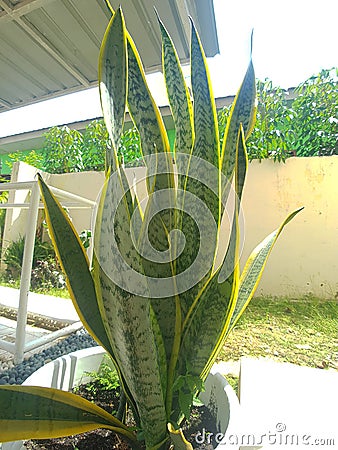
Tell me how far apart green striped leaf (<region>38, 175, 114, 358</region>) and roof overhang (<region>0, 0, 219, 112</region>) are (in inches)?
56.8

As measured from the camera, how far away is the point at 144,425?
1.12 feet

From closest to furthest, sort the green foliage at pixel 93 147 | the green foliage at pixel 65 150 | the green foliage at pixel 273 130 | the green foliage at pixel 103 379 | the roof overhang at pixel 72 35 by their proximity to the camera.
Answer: the green foliage at pixel 103 379 < the roof overhang at pixel 72 35 < the green foliage at pixel 273 130 < the green foliage at pixel 93 147 < the green foliage at pixel 65 150

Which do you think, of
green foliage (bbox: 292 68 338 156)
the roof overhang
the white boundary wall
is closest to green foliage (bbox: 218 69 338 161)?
green foliage (bbox: 292 68 338 156)

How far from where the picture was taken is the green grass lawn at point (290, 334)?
1119 mm

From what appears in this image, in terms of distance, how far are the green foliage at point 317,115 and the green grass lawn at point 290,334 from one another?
1.09 m

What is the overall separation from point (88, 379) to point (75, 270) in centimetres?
26

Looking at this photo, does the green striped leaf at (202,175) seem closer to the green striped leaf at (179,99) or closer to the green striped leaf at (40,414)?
the green striped leaf at (179,99)

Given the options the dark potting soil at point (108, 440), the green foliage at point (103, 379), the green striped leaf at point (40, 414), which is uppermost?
the green striped leaf at point (40, 414)

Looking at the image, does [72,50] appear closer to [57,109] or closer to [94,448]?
[57,109]

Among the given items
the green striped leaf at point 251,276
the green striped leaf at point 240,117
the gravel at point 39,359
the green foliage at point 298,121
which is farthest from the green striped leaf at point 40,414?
the green foliage at point 298,121

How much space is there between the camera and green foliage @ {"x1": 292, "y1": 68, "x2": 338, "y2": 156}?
2.00 meters

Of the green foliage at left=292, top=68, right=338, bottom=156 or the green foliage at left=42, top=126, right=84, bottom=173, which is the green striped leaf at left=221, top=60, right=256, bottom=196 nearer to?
the green foliage at left=292, top=68, right=338, bottom=156

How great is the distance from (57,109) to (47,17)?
1776mm

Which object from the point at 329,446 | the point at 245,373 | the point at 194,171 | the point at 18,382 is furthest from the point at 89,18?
the point at 329,446
